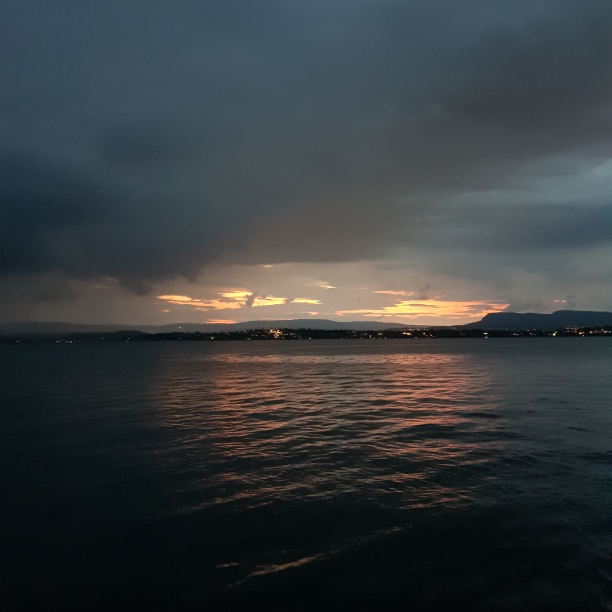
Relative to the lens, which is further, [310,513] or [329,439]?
[329,439]

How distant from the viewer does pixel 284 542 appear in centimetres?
1528

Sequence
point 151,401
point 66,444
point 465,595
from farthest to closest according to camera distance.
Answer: point 151,401
point 66,444
point 465,595

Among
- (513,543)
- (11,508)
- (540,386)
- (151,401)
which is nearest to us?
(513,543)

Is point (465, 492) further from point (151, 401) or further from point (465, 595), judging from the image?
point (151, 401)

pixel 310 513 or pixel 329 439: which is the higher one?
pixel 310 513

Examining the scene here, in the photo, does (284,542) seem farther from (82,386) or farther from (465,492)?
(82,386)

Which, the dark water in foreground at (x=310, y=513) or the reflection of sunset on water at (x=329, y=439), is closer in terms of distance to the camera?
the dark water in foreground at (x=310, y=513)

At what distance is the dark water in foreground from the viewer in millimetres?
12781

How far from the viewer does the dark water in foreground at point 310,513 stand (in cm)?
1278

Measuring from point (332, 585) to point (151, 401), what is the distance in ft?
139

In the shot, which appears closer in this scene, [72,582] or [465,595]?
[465,595]

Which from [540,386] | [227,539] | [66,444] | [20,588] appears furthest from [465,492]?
[540,386]

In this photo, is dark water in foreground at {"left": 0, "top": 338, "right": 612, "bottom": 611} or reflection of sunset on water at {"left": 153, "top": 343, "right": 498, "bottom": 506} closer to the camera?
dark water in foreground at {"left": 0, "top": 338, "right": 612, "bottom": 611}

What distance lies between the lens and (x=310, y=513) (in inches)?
688
